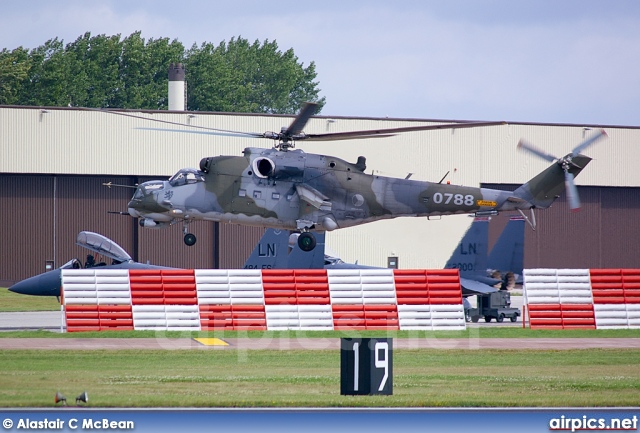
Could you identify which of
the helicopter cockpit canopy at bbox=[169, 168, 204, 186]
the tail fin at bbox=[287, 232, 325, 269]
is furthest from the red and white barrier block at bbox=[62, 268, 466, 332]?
the tail fin at bbox=[287, 232, 325, 269]

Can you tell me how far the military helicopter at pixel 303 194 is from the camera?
28141mm

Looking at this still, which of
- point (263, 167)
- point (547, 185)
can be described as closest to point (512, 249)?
point (547, 185)

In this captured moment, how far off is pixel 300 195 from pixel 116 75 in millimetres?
62696

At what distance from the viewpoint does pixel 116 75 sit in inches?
3450

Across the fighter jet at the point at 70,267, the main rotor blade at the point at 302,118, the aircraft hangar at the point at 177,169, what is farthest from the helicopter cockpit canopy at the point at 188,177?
the aircraft hangar at the point at 177,169

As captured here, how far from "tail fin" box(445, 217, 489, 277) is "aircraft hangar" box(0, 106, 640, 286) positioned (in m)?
10.4

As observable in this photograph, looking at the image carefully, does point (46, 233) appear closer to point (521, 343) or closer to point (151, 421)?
point (521, 343)

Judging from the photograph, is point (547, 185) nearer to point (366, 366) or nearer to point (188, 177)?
Answer: point (188, 177)

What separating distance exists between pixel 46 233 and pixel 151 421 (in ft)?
125

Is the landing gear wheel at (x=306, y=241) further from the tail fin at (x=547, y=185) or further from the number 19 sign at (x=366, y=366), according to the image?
the number 19 sign at (x=366, y=366)

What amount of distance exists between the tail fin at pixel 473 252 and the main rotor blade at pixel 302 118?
27.7ft

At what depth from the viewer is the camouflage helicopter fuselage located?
28156 millimetres

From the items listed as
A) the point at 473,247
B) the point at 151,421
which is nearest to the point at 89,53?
the point at 473,247

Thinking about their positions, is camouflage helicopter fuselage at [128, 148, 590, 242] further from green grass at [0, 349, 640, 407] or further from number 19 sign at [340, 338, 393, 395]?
number 19 sign at [340, 338, 393, 395]
